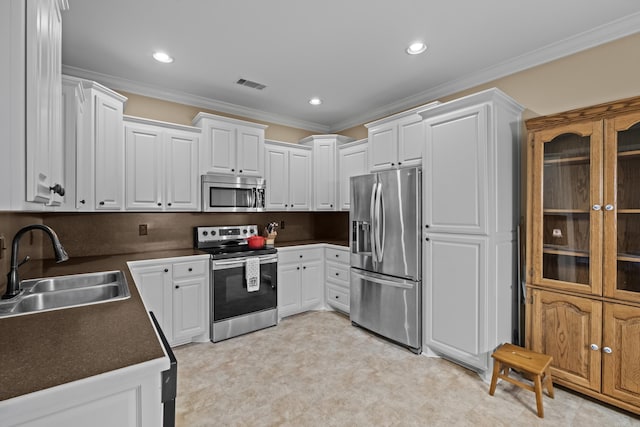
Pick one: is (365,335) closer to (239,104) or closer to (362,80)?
(362,80)

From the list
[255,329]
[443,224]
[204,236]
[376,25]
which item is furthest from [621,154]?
[204,236]

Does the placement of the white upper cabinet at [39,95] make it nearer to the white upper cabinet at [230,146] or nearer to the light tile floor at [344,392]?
the light tile floor at [344,392]

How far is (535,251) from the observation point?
2361mm

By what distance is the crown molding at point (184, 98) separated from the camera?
9.64 ft

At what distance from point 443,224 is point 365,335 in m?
1.52

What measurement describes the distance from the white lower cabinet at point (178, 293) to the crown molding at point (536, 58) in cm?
302

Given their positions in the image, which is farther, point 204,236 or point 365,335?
point 204,236

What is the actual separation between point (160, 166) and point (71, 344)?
98.0 inches

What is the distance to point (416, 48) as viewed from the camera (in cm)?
254

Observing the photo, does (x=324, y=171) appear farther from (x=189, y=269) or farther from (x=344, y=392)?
(x=344, y=392)

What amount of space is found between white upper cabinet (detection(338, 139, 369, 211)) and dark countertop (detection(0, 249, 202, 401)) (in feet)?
9.80

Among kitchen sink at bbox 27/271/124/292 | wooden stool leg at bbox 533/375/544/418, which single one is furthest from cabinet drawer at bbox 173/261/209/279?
wooden stool leg at bbox 533/375/544/418

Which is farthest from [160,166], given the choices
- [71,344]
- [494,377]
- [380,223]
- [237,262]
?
[494,377]

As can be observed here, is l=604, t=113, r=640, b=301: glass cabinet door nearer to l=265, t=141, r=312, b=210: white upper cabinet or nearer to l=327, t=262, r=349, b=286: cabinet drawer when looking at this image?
l=327, t=262, r=349, b=286: cabinet drawer
